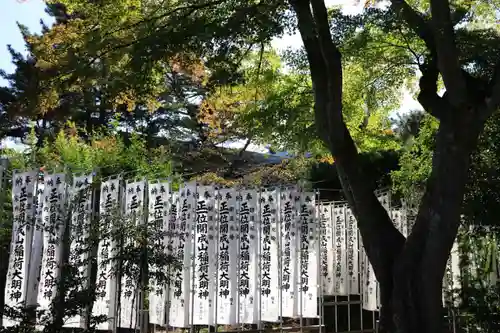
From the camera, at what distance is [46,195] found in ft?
26.4

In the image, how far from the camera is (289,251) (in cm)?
877

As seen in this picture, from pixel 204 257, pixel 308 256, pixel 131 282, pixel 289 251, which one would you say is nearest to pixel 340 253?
pixel 308 256

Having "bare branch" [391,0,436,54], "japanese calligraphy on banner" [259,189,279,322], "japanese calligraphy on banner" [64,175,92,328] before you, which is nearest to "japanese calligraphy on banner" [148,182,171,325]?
"japanese calligraphy on banner" [64,175,92,328]

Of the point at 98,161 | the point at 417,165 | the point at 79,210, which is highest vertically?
the point at 98,161

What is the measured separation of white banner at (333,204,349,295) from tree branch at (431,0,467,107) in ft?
17.4

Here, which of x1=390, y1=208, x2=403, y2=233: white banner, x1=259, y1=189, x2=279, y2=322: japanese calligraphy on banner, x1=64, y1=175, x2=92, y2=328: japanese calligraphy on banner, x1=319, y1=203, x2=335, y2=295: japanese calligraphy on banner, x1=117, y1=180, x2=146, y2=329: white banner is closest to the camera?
x1=117, y1=180, x2=146, y2=329: white banner

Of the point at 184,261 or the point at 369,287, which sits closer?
the point at 184,261

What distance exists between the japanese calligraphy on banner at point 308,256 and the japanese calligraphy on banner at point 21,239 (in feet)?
13.3

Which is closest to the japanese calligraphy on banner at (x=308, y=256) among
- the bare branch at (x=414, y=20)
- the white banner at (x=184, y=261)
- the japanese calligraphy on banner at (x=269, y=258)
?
the japanese calligraphy on banner at (x=269, y=258)

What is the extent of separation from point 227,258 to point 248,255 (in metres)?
0.36

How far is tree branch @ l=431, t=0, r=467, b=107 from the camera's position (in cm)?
536

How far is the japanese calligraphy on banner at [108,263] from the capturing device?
7.55m

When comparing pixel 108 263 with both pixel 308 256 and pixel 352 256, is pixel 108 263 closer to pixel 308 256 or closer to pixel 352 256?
pixel 308 256

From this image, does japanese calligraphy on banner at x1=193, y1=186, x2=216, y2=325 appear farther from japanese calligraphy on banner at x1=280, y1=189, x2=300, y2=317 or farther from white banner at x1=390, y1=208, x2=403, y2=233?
white banner at x1=390, y1=208, x2=403, y2=233
